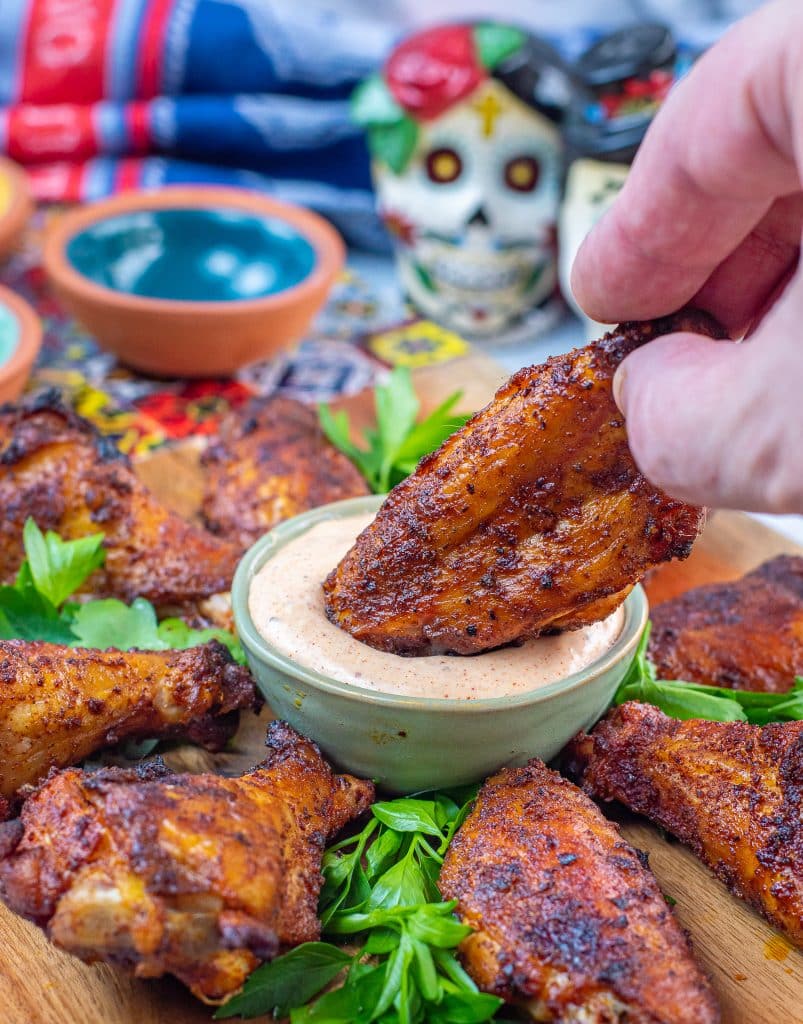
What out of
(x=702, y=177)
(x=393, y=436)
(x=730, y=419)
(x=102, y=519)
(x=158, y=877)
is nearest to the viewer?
(x=730, y=419)

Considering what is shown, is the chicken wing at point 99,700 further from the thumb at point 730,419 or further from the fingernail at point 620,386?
the thumb at point 730,419

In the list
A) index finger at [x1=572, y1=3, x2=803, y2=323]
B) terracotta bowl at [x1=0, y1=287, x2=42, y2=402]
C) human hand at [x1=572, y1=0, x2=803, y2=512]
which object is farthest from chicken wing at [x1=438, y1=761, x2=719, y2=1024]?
terracotta bowl at [x1=0, y1=287, x2=42, y2=402]

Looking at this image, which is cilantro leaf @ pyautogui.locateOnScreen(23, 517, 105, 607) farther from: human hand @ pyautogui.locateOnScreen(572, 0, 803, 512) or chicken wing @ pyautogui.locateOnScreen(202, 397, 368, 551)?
human hand @ pyautogui.locateOnScreen(572, 0, 803, 512)

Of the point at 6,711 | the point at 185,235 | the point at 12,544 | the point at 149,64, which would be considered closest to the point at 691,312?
the point at 6,711

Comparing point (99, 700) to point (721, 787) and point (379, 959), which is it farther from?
point (721, 787)

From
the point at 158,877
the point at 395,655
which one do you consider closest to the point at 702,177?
the point at 395,655

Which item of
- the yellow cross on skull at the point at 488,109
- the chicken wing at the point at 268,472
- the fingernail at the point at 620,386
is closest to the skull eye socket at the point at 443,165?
the yellow cross on skull at the point at 488,109

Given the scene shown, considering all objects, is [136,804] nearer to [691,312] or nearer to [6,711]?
[6,711]
